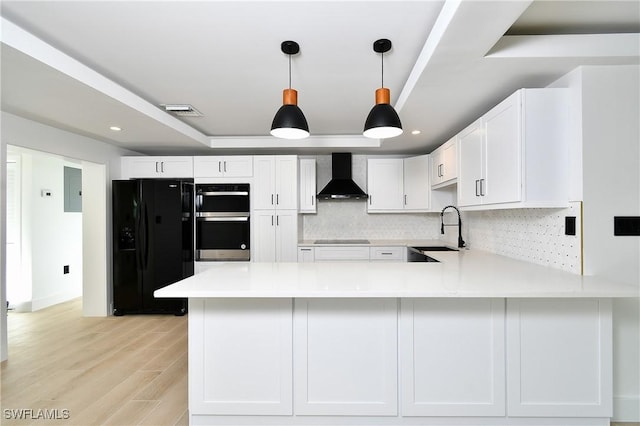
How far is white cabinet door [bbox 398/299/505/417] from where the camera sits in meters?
1.83

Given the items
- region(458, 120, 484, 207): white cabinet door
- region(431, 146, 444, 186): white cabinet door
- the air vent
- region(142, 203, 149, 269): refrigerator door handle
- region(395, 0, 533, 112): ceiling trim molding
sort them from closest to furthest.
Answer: region(395, 0, 533, 112): ceiling trim molding
region(458, 120, 484, 207): white cabinet door
the air vent
region(431, 146, 444, 186): white cabinet door
region(142, 203, 149, 269): refrigerator door handle

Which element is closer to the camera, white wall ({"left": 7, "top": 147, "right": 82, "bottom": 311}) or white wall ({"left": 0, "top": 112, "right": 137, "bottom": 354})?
white wall ({"left": 0, "top": 112, "right": 137, "bottom": 354})

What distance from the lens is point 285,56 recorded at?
2111 mm

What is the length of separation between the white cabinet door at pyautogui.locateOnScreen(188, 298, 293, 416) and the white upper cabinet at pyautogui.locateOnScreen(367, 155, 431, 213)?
3.00 metres

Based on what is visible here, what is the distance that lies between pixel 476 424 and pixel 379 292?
1051 millimetres

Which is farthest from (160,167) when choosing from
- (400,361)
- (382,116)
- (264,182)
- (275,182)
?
(400,361)

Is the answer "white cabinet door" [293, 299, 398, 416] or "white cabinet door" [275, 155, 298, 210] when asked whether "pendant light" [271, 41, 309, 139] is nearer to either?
"white cabinet door" [293, 299, 398, 416]

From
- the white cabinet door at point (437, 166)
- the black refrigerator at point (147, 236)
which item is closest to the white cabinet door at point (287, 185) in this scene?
the black refrigerator at point (147, 236)

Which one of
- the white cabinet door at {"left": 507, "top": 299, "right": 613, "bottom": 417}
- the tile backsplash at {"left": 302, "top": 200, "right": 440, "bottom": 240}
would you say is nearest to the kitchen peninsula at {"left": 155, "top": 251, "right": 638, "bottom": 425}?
the white cabinet door at {"left": 507, "top": 299, "right": 613, "bottom": 417}

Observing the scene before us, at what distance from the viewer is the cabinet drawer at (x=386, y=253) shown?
418 centimetres

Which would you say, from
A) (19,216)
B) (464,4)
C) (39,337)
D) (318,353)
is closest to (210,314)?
(318,353)

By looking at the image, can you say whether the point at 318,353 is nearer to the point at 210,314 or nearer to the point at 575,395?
the point at 210,314

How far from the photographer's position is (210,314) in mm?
1896

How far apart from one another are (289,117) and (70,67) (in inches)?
59.8
